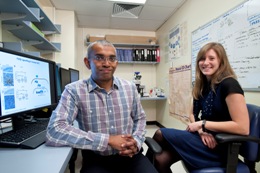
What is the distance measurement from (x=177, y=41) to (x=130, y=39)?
4.02ft

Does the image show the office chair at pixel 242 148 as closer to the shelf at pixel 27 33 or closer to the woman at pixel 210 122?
the woman at pixel 210 122

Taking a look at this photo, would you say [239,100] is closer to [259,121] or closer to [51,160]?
[259,121]

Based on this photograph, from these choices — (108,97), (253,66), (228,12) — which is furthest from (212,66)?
(228,12)

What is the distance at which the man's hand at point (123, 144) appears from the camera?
895mm

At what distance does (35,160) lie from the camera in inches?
26.2

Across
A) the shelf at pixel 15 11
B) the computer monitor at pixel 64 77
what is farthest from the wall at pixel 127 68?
the shelf at pixel 15 11

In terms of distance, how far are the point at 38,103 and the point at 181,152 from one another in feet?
3.36

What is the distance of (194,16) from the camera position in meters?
2.53

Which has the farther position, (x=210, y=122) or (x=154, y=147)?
(x=210, y=122)

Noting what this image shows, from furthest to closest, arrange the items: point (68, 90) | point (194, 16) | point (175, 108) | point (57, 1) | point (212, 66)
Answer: point (175, 108) → point (57, 1) → point (194, 16) → point (212, 66) → point (68, 90)

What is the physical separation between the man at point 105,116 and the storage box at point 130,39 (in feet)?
9.42

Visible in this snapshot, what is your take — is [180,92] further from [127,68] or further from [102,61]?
[102,61]

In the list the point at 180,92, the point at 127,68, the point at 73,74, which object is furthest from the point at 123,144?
the point at 127,68

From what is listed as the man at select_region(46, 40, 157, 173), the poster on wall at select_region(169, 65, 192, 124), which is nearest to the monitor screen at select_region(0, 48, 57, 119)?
the man at select_region(46, 40, 157, 173)
